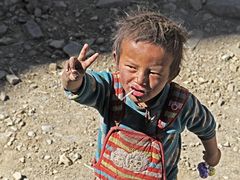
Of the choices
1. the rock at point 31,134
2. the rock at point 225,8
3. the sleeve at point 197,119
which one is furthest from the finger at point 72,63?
the rock at point 225,8

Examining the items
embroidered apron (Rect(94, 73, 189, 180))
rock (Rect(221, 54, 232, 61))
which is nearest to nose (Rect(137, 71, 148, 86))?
embroidered apron (Rect(94, 73, 189, 180))

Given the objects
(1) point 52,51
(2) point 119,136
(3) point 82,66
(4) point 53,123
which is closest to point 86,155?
(4) point 53,123

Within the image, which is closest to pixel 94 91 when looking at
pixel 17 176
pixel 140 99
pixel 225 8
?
pixel 140 99

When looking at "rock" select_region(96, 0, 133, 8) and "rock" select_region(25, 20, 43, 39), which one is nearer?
"rock" select_region(25, 20, 43, 39)

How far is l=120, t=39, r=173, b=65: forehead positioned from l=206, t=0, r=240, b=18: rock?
6.41 ft

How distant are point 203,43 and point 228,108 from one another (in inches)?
19.6

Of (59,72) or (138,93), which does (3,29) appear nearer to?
(59,72)

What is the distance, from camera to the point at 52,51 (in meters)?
3.10

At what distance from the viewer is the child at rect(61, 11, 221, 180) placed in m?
1.53

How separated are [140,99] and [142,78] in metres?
0.08

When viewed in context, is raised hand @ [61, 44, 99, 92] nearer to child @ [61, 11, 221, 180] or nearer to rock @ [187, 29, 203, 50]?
child @ [61, 11, 221, 180]

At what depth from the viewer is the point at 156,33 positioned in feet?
5.00

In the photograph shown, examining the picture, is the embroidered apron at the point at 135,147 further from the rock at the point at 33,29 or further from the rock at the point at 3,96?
the rock at the point at 33,29

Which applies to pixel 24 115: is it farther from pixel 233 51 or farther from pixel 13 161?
pixel 233 51
